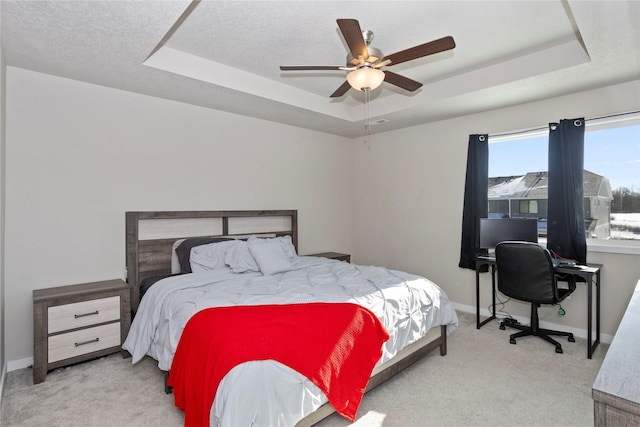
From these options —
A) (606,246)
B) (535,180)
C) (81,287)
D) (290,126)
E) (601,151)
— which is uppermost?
(290,126)

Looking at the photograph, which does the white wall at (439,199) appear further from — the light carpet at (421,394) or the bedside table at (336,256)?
the light carpet at (421,394)

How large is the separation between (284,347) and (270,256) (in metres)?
1.72

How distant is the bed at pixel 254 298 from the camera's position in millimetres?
1579

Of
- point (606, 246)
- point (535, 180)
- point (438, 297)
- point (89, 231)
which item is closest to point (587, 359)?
point (606, 246)

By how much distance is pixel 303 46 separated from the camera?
2.82 meters

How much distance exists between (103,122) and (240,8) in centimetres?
187

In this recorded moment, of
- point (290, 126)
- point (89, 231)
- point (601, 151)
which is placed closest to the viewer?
point (89, 231)

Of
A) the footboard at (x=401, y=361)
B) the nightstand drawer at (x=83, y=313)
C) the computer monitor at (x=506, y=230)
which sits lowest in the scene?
the footboard at (x=401, y=361)

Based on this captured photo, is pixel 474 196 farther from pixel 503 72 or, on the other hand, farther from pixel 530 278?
pixel 503 72

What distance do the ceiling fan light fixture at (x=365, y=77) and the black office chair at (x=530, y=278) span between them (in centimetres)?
211

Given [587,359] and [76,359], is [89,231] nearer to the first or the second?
[76,359]

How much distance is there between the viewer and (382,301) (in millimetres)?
2418

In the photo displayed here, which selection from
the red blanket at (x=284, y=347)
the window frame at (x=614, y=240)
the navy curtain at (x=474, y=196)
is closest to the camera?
the red blanket at (x=284, y=347)

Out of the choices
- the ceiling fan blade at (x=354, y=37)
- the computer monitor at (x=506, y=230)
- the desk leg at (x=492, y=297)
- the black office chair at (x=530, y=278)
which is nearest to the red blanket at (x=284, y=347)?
the ceiling fan blade at (x=354, y=37)
